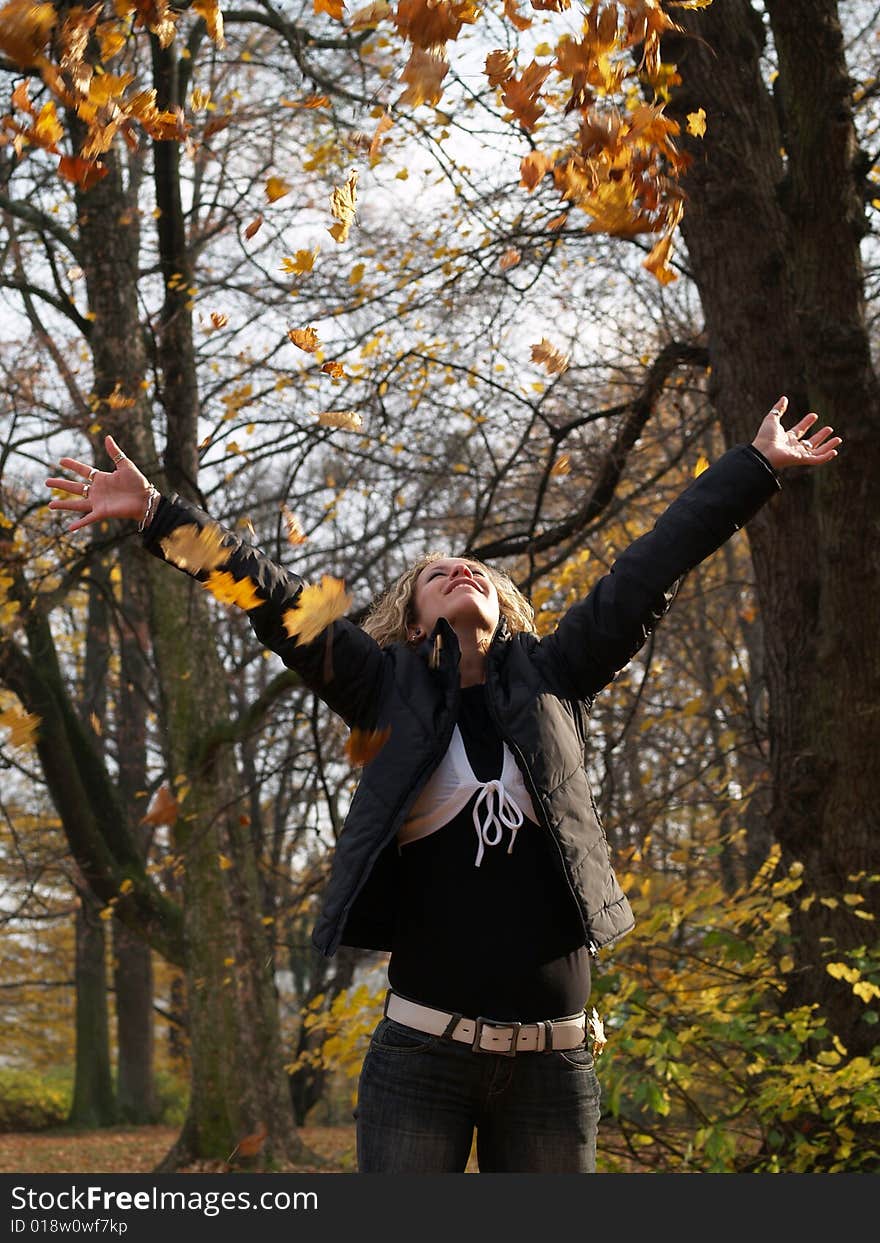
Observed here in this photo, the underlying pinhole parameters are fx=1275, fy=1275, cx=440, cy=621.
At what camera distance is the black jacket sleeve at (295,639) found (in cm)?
270

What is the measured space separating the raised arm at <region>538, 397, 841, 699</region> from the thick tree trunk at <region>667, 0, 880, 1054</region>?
210 cm

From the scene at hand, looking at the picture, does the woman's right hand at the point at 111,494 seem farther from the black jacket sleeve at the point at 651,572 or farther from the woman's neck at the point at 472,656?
the black jacket sleeve at the point at 651,572

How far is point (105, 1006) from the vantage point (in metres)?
17.7

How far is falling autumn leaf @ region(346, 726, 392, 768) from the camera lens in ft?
8.89

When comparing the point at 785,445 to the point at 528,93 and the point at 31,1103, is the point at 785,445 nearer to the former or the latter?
the point at 528,93

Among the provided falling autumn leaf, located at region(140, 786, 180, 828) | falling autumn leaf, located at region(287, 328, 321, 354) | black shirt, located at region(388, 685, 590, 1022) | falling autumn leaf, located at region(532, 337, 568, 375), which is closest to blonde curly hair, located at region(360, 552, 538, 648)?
black shirt, located at region(388, 685, 590, 1022)

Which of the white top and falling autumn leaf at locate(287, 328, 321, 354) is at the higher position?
falling autumn leaf at locate(287, 328, 321, 354)

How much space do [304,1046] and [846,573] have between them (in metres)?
10.6

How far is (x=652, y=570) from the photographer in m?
2.73

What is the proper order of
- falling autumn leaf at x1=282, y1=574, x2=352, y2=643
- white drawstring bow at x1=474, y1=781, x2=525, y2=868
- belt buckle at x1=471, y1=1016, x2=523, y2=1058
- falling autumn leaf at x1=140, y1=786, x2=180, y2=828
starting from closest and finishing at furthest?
1. belt buckle at x1=471, y1=1016, x2=523, y2=1058
2. white drawstring bow at x1=474, y1=781, x2=525, y2=868
3. falling autumn leaf at x1=282, y1=574, x2=352, y2=643
4. falling autumn leaf at x1=140, y1=786, x2=180, y2=828

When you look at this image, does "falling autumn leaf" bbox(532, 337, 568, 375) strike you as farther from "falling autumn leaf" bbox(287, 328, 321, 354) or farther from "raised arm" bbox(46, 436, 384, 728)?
"raised arm" bbox(46, 436, 384, 728)

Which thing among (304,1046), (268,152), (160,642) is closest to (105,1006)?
(304,1046)

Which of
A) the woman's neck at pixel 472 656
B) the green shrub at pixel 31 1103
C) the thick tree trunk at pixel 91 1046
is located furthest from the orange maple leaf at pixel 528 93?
the green shrub at pixel 31 1103

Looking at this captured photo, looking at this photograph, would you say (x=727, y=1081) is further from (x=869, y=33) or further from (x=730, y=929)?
(x=869, y=33)
